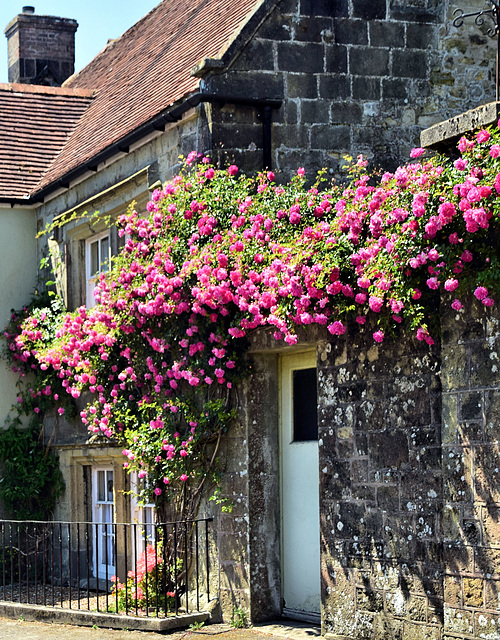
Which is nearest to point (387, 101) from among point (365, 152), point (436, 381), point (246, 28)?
point (365, 152)

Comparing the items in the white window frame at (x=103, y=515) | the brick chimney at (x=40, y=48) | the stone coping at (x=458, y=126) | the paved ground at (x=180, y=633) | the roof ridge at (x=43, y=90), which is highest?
the brick chimney at (x=40, y=48)

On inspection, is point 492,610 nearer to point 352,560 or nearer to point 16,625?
point 352,560

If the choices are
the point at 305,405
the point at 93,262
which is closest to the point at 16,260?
the point at 93,262

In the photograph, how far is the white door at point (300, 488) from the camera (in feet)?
31.7

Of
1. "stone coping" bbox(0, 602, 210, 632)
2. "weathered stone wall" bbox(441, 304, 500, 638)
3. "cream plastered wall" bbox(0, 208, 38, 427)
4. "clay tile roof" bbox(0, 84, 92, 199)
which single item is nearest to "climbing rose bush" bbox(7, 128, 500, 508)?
"weathered stone wall" bbox(441, 304, 500, 638)

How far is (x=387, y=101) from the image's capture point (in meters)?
11.7

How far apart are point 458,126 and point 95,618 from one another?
557cm

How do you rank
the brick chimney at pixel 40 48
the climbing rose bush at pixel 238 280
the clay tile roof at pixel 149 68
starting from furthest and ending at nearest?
the brick chimney at pixel 40 48, the clay tile roof at pixel 149 68, the climbing rose bush at pixel 238 280

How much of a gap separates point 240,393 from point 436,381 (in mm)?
2661

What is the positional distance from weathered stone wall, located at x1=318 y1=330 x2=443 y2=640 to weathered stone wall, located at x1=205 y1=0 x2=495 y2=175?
3.02 metres

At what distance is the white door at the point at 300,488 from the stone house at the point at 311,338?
0.02m

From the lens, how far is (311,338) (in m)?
9.18

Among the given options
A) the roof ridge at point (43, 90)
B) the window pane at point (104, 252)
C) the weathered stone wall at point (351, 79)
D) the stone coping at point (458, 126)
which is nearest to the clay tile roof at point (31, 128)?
the roof ridge at point (43, 90)

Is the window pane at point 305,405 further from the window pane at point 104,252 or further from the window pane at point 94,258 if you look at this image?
the window pane at point 94,258
